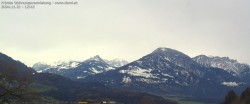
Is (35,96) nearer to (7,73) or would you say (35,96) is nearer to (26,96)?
(26,96)

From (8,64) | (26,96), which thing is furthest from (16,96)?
(8,64)

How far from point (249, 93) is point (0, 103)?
5726 inches

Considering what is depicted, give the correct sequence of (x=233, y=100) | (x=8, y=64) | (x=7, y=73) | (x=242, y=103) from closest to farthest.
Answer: (x=7, y=73)
(x=8, y=64)
(x=242, y=103)
(x=233, y=100)

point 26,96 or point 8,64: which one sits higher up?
point 8,64

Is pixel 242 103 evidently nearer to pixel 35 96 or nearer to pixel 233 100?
pixel 233 100

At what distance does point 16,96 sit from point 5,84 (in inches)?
78.6

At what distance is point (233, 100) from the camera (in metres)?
191

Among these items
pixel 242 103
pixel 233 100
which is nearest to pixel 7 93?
pixel 242 103

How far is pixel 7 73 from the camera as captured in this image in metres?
38.1

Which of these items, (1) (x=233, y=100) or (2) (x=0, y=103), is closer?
(2) (x=0, y=103)

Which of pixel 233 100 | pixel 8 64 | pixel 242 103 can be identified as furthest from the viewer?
pixel 233 100

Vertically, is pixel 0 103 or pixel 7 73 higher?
pixel 7 73

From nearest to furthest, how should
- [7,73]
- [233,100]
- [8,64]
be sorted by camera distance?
[7,73], [8,64], [233,100]

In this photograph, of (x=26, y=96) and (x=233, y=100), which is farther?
(x=233, y=100)
